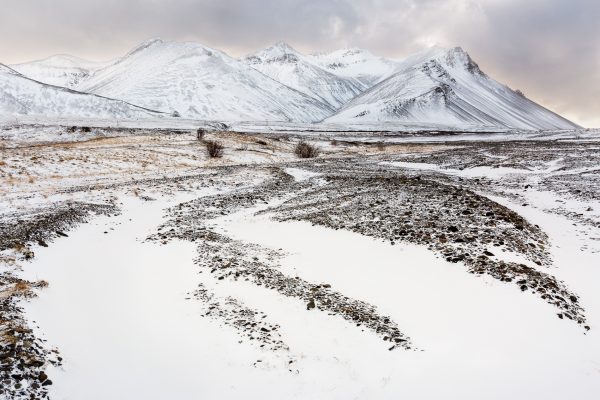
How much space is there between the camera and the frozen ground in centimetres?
860

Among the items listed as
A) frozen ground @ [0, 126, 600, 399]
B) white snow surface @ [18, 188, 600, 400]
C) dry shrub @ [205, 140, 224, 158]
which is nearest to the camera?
white snow surface @ [18, 188, 600, 400]

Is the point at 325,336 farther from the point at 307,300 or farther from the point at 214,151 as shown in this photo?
the point at 214,151

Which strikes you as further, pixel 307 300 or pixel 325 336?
pixel 307 300

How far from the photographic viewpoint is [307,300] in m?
11.8

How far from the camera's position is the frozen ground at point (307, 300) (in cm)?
860

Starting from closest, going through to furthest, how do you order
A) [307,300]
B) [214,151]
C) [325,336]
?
[325,336] → [307,300] → [214,151]

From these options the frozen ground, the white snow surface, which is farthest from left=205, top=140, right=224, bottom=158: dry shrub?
the white snow surface

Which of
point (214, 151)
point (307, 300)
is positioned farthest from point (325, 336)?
point (214, 151)

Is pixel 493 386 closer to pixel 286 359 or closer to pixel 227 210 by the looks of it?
pixel 286 359

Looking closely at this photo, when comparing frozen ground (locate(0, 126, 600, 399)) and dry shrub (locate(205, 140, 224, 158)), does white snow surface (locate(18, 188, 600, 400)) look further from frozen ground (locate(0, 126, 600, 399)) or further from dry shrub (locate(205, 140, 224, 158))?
dry shrub (locate(205, 140, 224, 158))

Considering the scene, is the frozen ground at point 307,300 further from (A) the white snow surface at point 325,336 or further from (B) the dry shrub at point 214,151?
(B) the dry shrub at point 214,151

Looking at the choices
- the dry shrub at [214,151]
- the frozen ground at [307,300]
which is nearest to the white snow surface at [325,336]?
the frozen ground at [307,300]

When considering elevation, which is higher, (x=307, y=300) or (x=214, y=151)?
(x=214, y=151)

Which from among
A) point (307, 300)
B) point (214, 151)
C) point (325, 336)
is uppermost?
point (214, 151)
